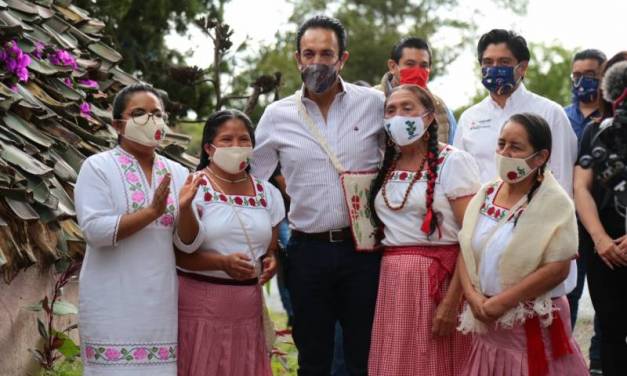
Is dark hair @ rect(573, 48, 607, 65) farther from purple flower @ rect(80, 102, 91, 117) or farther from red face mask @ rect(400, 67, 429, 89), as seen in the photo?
purple flower @ rect(80, 102, 91, 117)

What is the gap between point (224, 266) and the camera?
521 cm

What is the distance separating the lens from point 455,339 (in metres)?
5.35

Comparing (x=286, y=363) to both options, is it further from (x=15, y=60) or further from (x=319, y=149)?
(x=15, y=60)

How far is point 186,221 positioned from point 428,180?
1.17m

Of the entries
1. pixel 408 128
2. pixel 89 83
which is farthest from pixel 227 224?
pixel 89 83

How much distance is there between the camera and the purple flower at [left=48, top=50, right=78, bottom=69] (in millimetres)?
7609

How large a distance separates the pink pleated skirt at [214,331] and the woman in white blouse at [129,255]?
0.44 feet

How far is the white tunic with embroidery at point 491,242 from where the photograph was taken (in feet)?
16.7

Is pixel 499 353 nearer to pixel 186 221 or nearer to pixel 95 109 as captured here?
pixel 186 221

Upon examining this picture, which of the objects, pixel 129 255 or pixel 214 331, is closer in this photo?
pixel 129 255

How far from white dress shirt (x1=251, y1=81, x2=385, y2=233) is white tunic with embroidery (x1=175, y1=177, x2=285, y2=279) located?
257mm

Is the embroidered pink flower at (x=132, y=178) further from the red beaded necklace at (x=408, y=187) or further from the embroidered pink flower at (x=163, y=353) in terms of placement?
the red beaded necklace at (x=408, y=187)

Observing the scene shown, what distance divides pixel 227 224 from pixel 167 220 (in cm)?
31

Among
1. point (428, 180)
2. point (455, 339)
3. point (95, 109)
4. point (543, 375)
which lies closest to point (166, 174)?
point (428, 180)
